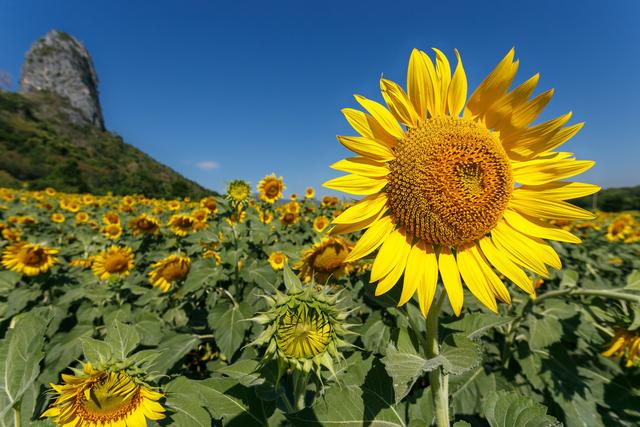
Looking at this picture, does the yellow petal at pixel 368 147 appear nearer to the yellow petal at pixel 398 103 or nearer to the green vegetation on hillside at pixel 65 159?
the yellow petal at pixel 398 103

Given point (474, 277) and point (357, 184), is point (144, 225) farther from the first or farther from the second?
point (474, 277)

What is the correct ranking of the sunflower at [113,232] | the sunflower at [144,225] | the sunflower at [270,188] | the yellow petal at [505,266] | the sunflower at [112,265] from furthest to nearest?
the sunflower at [270,188], the sunflower at [113,232], the sunflower at [144,225], the sunflower at [112,265], the yellow petal at [505,266]

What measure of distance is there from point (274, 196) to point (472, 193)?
5.83 meters

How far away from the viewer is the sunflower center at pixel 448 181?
1445mm

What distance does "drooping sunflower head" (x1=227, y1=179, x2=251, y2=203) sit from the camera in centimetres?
425

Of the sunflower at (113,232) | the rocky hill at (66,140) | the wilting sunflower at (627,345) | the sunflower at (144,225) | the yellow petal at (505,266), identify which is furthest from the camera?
the rocky hill at (66,140)

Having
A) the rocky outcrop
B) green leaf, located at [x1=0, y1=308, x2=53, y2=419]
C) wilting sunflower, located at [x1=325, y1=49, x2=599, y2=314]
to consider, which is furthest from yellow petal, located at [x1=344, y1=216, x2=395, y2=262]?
the rocky outcrop

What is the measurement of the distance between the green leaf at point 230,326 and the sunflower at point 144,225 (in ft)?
11.1

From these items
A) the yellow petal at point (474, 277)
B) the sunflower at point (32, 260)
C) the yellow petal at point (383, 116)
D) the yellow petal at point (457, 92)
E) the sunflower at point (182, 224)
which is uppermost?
the yellow petal at point (457, 92)

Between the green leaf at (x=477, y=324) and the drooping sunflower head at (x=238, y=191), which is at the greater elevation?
the drooping sunflower head at (x=238, y=191)

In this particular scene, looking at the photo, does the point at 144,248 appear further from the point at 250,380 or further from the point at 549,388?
the point at 549,388

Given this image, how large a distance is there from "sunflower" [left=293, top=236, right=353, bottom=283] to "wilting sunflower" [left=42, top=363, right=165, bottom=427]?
1646 millimetres

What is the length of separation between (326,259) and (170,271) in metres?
2.14

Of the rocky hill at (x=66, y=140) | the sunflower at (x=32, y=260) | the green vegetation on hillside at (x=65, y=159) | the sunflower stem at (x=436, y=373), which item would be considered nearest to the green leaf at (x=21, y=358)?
the sunflower stem at (x=436, y=373)
